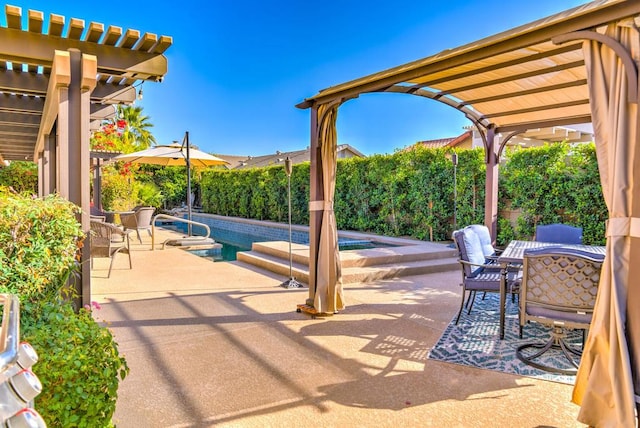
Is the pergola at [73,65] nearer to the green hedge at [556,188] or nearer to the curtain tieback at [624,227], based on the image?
the curtain tieback at [624,227]

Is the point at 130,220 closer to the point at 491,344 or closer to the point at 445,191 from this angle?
the point at 445,191

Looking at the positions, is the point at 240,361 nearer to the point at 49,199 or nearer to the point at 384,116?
the point at 49,199

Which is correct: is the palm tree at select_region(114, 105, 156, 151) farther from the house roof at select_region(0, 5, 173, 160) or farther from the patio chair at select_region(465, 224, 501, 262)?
the patio chair at select_region(465, 224, 501, 262)

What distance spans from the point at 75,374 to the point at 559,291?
336 centimetres

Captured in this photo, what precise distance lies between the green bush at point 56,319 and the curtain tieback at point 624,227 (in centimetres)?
288

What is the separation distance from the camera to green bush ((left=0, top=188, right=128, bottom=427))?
74.5 inches

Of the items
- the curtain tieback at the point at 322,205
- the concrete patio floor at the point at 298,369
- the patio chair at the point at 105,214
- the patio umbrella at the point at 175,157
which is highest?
the patio umbrella at the point at 175,157

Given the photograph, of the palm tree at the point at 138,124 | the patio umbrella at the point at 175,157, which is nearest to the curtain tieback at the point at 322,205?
the patio umbrella at the point at 175,157

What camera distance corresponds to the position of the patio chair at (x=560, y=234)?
19.6 feet

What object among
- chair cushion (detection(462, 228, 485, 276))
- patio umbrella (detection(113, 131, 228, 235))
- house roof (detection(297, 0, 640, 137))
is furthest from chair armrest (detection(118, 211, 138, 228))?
chair cushion (detection(462, 228, 485, 276))

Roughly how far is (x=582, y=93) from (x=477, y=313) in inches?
115

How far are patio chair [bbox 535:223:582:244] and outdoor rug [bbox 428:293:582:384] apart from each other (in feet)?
5.15

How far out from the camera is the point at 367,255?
7.63 m

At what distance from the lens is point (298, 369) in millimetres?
3479
